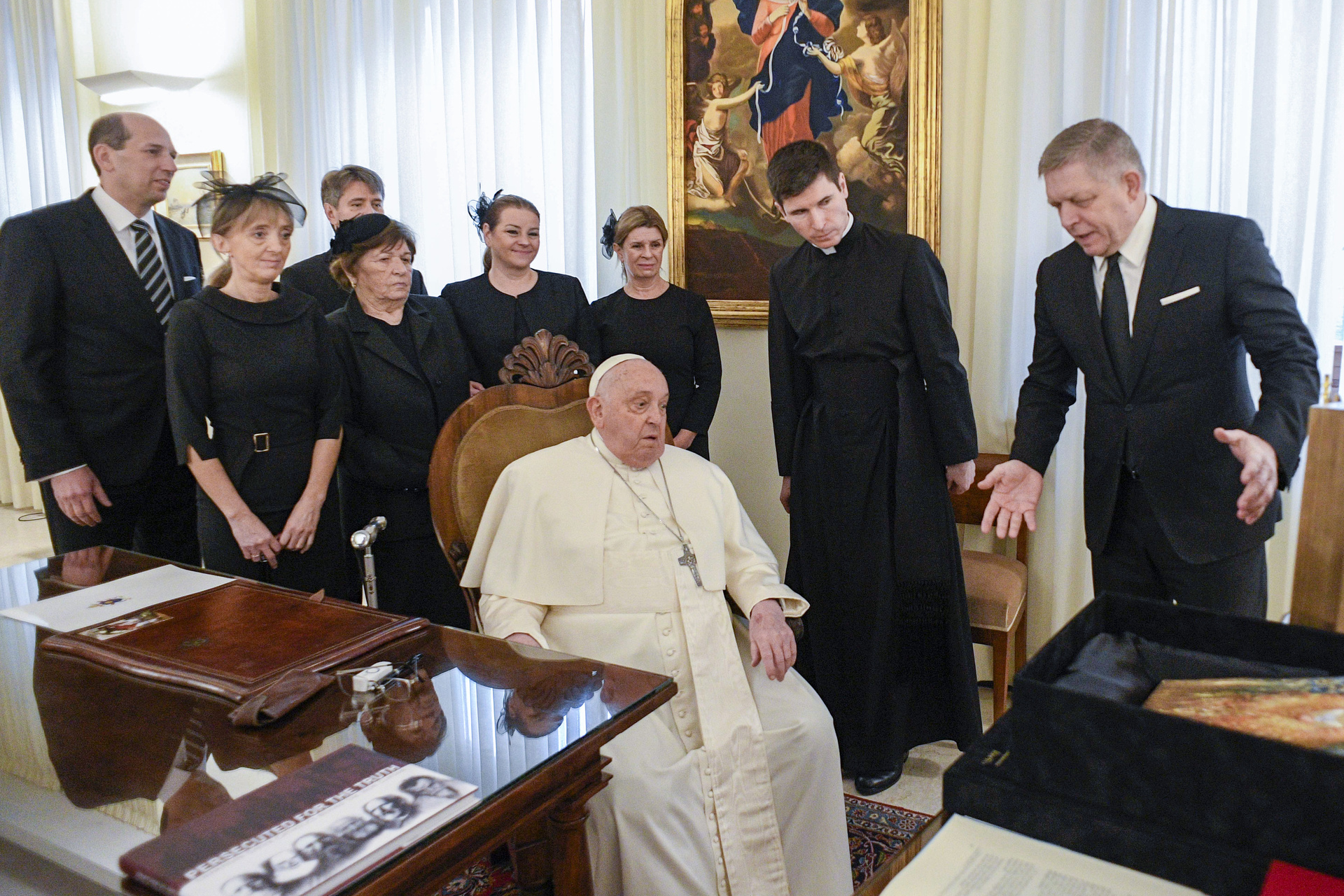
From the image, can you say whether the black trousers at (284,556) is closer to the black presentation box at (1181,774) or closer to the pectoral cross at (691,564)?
the pectoral cross at (691,564)

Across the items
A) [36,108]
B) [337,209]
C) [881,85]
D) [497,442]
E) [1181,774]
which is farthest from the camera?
[36,108]

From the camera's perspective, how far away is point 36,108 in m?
6.82

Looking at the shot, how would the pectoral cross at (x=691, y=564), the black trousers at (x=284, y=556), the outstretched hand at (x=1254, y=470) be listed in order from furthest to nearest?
the black trousers at (x=284, y=556) → the pectoral cross at (x=691, y=564) → the outstretched hand at (x=1254, y=470)

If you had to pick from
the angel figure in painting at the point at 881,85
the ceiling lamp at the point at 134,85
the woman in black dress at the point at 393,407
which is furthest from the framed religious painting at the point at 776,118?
the ceiling lamp at the point at 134,85

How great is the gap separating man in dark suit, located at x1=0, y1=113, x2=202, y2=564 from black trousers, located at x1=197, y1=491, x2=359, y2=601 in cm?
44

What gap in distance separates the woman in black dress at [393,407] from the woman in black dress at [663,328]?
770 mm

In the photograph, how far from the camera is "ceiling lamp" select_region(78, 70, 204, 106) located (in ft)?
19.6

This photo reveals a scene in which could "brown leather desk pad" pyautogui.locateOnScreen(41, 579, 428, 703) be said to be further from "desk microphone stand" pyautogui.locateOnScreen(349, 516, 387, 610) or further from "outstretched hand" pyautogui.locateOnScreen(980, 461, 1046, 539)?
"outstretched hand" pyautogui.locateOnScreen(980, 461, 1046, 539)

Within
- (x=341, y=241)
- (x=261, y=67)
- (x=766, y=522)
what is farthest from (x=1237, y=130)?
(x=261, y=67)

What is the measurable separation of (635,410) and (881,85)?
2.08m

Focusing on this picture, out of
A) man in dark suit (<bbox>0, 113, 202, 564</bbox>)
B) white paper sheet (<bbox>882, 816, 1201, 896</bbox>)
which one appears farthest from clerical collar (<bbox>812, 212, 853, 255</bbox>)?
white paper sheet (<bbox>882, 816, 1201, 896</bbox>)

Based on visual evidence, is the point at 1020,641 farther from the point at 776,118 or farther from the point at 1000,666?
the point at 776,118

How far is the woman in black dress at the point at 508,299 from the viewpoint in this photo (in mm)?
3443

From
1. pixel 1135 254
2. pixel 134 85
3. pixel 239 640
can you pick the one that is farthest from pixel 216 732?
pixel 134 85
